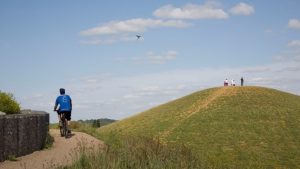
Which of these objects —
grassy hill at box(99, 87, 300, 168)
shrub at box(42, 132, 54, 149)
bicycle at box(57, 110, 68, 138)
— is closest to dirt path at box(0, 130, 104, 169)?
shrub at box(42, 132, 54, 149)

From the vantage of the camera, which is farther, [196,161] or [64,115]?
[64,115]

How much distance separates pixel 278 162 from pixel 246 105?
19.1 m

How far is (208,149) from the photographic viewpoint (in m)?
46.5

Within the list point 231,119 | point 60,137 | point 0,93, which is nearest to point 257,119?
point 231,119

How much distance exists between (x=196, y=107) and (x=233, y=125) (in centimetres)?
895

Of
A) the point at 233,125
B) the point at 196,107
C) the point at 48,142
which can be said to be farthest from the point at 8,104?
the point at 196,107

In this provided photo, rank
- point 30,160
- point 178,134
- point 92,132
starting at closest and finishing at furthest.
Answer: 1. point 30,160
2. point 92,132
3. point 178,134

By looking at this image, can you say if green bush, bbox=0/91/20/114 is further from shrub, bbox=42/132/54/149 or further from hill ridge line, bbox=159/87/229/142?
hill ridge line, bbox=159/87/229/142

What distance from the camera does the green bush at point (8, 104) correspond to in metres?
21.0

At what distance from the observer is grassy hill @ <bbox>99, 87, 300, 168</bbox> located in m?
44.9

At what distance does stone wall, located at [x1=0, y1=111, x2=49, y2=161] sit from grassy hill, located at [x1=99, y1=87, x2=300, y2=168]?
20668 mm

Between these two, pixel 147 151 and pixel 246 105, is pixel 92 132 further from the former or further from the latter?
pixel 246 105

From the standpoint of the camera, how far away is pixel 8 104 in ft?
70.1

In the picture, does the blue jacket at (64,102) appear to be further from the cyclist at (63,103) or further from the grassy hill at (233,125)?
the grassy hill at (233,125)
